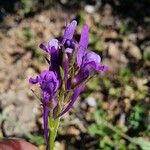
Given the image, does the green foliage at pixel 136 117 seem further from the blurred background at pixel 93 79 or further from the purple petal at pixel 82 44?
the purple petal at pixel 82 44

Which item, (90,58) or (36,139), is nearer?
(90,58)

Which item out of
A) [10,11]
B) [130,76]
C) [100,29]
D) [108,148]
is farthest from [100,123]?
[10,11]

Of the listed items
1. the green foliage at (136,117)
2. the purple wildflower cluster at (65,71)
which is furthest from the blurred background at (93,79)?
the purple wildflower cluster at (65,71)

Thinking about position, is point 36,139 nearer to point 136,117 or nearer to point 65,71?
point 136,117

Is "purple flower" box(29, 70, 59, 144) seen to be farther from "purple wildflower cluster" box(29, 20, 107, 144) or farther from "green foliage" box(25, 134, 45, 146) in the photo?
"green foliage" box(25, 134, 45, 146)

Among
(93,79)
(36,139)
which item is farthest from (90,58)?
(93,79)

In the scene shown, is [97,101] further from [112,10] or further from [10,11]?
[10,11]
